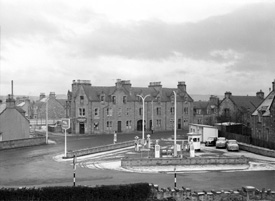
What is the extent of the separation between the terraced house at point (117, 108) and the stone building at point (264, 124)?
25.1 meters

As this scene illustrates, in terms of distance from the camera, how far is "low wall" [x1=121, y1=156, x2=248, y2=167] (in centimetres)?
3359

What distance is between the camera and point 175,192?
2102 centimetres

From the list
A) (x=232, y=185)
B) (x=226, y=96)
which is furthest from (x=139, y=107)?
(x=232, y=185)

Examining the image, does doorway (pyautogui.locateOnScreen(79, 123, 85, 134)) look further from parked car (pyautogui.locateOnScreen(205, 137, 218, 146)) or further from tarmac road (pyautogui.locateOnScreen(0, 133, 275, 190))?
tarmac road (pyautogui.locateOnScreen(0, 133, 275, 190))

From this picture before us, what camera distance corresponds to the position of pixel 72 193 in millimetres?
19609

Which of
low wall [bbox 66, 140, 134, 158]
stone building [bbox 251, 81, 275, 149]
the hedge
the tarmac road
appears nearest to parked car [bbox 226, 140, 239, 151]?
stone building [bbox 251, 81, 275, 149]

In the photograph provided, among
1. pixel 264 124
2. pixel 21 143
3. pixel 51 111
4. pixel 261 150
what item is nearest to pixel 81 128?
pixel 21 143

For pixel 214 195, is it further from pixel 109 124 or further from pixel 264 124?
pixel 109 124

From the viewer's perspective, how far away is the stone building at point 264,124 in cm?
4677

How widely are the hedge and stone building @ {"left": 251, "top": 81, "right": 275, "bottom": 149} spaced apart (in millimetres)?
28418

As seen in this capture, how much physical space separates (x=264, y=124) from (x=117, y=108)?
34.3m

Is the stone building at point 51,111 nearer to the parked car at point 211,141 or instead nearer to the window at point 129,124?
the window at point 129,124


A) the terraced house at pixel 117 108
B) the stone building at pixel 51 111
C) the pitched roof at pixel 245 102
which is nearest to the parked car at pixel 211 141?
the terraced house at pixel 117 108

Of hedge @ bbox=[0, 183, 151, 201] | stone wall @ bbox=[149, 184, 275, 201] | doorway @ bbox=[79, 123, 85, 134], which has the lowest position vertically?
stone wall @ bbox=[149, 184, 275, 201]
